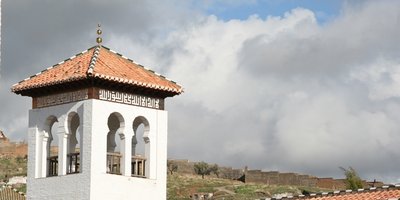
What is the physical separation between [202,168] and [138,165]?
142 feet

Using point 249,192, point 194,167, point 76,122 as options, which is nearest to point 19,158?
point 194,167

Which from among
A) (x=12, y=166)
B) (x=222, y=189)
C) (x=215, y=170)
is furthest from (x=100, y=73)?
(x=215, y=170)

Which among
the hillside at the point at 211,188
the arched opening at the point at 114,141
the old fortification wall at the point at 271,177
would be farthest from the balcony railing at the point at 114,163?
the old fortification wall at the point at 271,177

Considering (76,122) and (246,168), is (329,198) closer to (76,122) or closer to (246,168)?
(76,122)

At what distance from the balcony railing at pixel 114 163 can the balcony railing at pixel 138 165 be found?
1.33ft

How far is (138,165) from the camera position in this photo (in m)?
20.7

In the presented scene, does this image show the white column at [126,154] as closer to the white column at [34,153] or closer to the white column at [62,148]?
the white column at [62,148]

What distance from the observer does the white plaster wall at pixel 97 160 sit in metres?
19.4

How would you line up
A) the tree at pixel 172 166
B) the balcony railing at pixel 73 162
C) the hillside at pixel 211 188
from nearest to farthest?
the balcony railing at pixel 73 162, the hillside at pixel 211 188, the tree at pixel 172 166

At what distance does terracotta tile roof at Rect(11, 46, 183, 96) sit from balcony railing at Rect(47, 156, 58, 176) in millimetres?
1564

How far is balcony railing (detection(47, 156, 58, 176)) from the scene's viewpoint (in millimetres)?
20678

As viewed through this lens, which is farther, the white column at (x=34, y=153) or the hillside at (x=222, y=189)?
the hillside at (x=222, y=189)

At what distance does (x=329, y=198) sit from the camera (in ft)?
64.7

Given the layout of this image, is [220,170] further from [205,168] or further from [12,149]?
[12,149]
